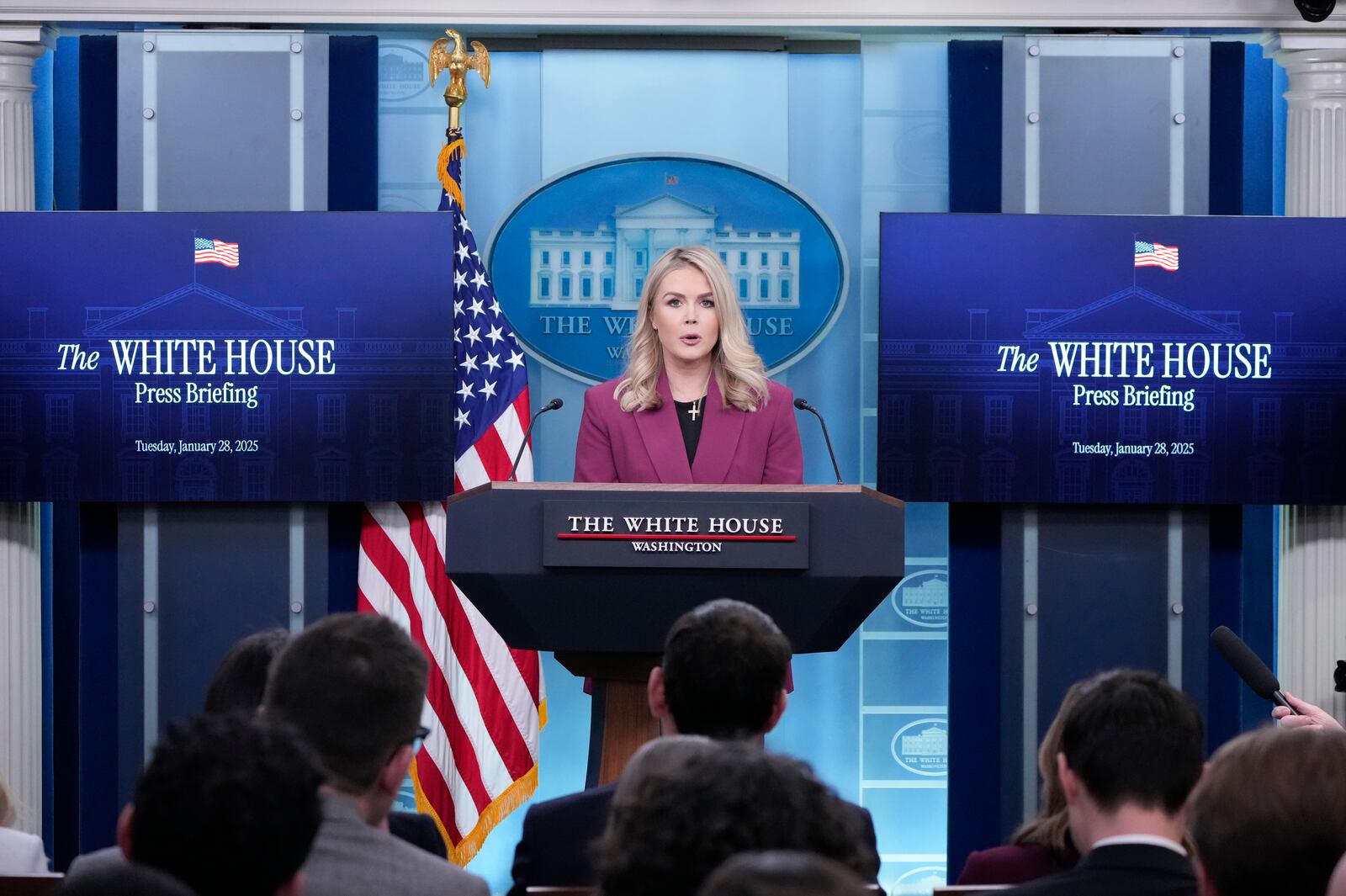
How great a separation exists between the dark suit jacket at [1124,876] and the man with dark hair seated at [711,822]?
68 cm

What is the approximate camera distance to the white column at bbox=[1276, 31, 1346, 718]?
18.0ft

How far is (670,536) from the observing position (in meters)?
3.36

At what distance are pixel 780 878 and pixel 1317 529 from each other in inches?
191

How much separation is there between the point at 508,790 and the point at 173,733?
382cm

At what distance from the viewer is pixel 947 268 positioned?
205 inches

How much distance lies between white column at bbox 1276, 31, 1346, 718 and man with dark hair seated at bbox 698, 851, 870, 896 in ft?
15.7

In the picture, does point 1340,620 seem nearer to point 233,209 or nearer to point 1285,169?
point 1285,169

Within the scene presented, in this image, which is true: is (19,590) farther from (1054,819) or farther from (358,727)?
(1054,819)

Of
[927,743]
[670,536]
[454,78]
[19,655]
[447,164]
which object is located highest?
[454,78]

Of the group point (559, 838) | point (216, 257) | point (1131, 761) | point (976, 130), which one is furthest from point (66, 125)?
point (1131, 761)

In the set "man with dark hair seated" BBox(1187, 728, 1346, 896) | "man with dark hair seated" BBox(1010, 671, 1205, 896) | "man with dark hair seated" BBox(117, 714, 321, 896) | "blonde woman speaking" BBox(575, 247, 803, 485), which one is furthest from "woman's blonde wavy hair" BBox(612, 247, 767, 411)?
"man with dark hair seated" BBox(117, 714, 321, 896)

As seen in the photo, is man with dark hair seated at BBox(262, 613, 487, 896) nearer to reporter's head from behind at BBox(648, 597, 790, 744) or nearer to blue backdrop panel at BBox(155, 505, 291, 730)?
reporter's head from behind at BBox(648, 597, 790, 744)

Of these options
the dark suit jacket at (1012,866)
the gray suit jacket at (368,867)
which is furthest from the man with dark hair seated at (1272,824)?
the gray suit jacket at (368,867)

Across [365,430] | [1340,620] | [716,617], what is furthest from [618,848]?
[1340,620]
